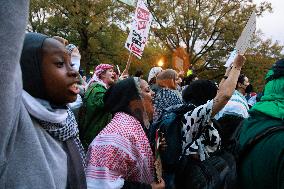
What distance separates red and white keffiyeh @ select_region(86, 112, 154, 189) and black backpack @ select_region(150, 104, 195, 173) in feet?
0.60

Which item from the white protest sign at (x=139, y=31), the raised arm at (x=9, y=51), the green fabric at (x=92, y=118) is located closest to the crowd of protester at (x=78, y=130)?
the raised arm at (x=9, y=51)

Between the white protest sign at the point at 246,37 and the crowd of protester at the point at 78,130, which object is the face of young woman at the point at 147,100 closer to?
the crowd of protester at the point at 78,130

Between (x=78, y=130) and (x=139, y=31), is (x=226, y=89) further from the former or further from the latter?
(x=139, y=31)

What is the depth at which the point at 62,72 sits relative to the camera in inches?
68.2

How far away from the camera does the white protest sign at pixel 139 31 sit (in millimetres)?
6902

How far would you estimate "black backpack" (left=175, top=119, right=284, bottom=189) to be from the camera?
2420mm

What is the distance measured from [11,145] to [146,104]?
5.25ft

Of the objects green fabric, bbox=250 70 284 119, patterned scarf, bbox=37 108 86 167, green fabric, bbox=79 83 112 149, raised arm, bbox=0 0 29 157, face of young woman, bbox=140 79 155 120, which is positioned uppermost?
raised arm, bbox=0 0 29 157

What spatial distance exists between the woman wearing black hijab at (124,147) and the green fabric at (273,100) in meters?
0.75

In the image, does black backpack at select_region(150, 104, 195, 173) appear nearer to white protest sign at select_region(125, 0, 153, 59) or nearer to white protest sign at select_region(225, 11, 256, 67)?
white protest sign at select_region(225, 11, 256, 67)

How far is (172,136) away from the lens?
2686 mm

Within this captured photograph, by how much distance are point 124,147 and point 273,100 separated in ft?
3.09

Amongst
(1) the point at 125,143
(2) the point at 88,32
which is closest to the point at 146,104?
(1) the point at 125,143

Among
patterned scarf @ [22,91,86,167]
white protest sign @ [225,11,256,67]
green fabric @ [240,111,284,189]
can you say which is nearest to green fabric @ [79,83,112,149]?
white protest sign @ [225,11,256,67]
